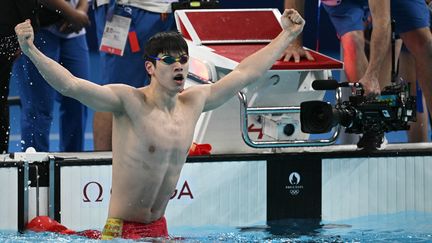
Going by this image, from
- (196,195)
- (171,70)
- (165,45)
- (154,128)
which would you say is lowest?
(196,195)

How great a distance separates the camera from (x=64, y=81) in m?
4.68

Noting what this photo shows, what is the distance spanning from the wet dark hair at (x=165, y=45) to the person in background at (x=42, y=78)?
177 cm

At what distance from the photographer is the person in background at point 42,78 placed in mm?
6805

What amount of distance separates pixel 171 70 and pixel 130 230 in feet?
2.51

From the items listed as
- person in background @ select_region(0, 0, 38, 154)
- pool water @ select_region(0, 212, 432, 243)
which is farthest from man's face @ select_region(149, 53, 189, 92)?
person in background @ select_region(0, 0, 38, 154)

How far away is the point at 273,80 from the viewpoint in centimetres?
645

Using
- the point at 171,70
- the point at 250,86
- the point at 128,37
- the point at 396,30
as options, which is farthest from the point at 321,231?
the point at 128,37

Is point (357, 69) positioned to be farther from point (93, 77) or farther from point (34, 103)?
point (93, 77)

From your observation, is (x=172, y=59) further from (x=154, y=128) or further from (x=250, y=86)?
(x=250, y=86)

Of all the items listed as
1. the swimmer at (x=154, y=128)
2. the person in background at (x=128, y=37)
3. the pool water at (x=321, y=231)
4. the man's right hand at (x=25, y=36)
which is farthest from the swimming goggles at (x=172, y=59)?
the person in background at (x=128, y=37)

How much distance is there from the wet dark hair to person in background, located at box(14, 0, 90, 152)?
1.77 m

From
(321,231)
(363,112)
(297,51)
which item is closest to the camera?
(321,231)

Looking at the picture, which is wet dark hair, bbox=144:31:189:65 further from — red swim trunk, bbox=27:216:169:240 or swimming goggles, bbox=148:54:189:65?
red swim trunk, bbox=27:216:169:240

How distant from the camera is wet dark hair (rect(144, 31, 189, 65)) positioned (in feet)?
16.6
